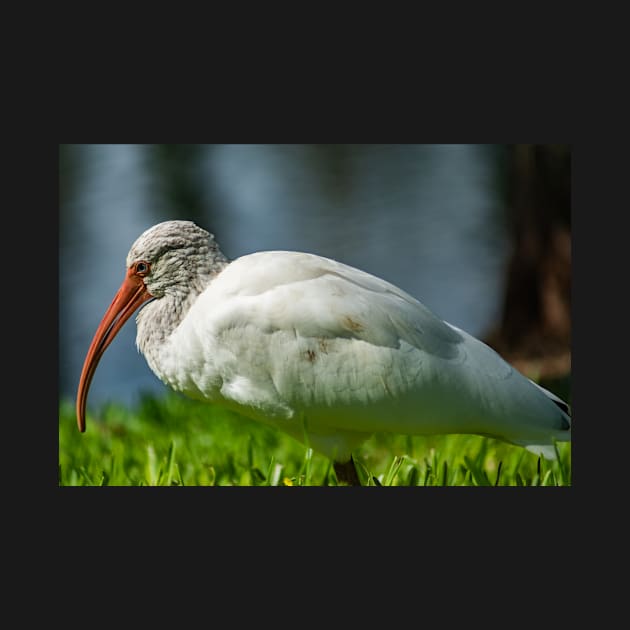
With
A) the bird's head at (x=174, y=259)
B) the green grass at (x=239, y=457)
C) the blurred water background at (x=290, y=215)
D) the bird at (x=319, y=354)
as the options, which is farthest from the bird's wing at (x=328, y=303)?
the blurred water background at (x=290, y=215)

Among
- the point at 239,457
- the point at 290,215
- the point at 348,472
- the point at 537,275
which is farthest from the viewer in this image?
the point at 537,275

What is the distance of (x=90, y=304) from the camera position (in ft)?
17.0

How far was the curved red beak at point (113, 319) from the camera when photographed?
4.28 m

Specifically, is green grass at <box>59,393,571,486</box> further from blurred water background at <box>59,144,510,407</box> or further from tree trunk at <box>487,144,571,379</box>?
tree trunk at <box>487,144,571,379</box>

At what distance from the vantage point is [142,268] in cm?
422

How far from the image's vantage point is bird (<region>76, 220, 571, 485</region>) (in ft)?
12.5

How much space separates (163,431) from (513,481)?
2255mm

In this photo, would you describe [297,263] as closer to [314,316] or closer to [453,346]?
[314,316]

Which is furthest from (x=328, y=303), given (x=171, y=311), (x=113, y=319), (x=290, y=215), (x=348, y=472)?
(x=290, y=215)

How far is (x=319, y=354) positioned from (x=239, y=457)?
1.26 meters

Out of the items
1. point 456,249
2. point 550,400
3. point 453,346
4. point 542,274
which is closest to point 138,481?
point 453,346

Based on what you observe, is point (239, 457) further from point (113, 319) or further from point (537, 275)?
point (537, 275)

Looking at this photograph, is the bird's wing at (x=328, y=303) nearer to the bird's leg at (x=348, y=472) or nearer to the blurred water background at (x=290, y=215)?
A: the bird's leg at (x=348, y=472)

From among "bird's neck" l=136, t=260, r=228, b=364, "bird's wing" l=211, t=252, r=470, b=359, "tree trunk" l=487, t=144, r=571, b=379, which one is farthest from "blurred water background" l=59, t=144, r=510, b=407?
"bird's wing" l=211, t=252, r=470, b=359
